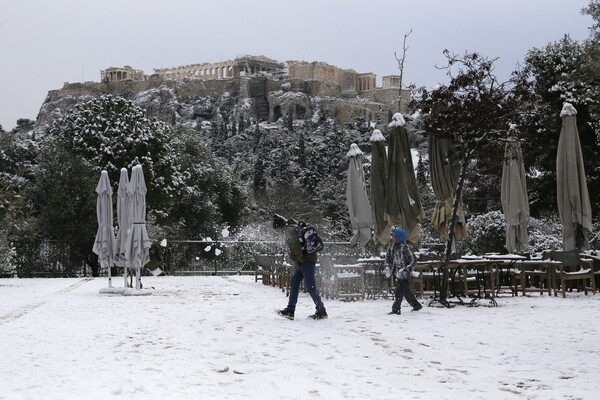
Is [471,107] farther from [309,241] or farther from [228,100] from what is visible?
[228,100]

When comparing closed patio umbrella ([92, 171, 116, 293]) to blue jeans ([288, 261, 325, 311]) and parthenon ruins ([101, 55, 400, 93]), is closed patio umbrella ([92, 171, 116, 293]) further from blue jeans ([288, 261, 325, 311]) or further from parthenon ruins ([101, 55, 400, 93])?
parthenon ruins ([101, 55, 400, 93])

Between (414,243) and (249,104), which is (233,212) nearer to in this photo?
(414,243)

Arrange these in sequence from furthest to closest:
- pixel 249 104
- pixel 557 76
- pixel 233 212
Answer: pixel 249 104, pixel 233 212, pixel 557 76

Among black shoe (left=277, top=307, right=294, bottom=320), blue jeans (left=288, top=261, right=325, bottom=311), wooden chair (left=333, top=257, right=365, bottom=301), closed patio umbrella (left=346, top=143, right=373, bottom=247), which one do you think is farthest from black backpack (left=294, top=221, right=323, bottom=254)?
closed patio umbrella (left=346, top=143, right=373, bottom=247)

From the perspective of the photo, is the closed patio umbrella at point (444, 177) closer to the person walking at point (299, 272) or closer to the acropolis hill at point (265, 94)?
the person walking at point (299, 272)

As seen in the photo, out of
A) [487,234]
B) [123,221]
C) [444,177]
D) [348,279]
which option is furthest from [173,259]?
[444,177]

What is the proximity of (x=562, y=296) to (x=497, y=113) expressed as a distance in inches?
106

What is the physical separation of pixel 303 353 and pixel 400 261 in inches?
108

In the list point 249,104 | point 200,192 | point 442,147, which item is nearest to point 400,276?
point 442,147

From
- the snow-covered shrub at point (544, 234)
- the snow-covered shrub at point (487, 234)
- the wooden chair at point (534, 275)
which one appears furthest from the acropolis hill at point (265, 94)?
the wooden chair at point (534, 275)

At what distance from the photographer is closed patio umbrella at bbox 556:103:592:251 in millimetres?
8867

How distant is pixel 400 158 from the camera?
909 centimetres

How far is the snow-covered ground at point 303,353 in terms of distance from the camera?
13.4ft

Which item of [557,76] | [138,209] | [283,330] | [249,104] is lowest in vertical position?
[283,330]
